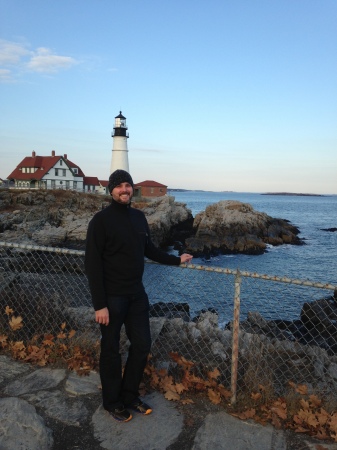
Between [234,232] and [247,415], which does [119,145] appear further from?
[247,415]

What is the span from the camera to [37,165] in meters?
58.2

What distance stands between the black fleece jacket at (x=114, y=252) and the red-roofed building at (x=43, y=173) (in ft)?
184

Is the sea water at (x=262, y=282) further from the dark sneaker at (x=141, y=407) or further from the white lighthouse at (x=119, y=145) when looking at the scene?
the white lighthouse at (x=119, y=145)

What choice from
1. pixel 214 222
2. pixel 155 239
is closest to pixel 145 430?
pixel 155 239

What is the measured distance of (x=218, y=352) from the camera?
664cm

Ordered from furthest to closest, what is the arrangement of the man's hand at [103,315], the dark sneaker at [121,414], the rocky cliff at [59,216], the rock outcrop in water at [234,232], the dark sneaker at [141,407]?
the rock outcrop in water at [234,232]
the rocky cliff at [59,216]
the dark sneaker at [141,407]
the dark sneaker at [121,414]
the man's hand at [103,315]

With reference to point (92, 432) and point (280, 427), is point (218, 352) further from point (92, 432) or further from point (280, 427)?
point (92, 432)

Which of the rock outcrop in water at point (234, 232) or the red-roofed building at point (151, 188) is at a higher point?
the red-roofed building at point (151, 188)

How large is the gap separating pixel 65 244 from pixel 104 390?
30.2 meters

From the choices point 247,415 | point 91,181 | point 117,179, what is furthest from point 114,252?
point 91,181

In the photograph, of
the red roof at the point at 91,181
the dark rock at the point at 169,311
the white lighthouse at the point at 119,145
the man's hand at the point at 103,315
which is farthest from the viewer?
the red roof at the point at 91,181

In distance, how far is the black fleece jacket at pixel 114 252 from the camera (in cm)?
366

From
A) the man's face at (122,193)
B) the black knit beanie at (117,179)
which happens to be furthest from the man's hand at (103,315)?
the black knit beanie at (117,179)

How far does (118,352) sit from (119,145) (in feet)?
172
